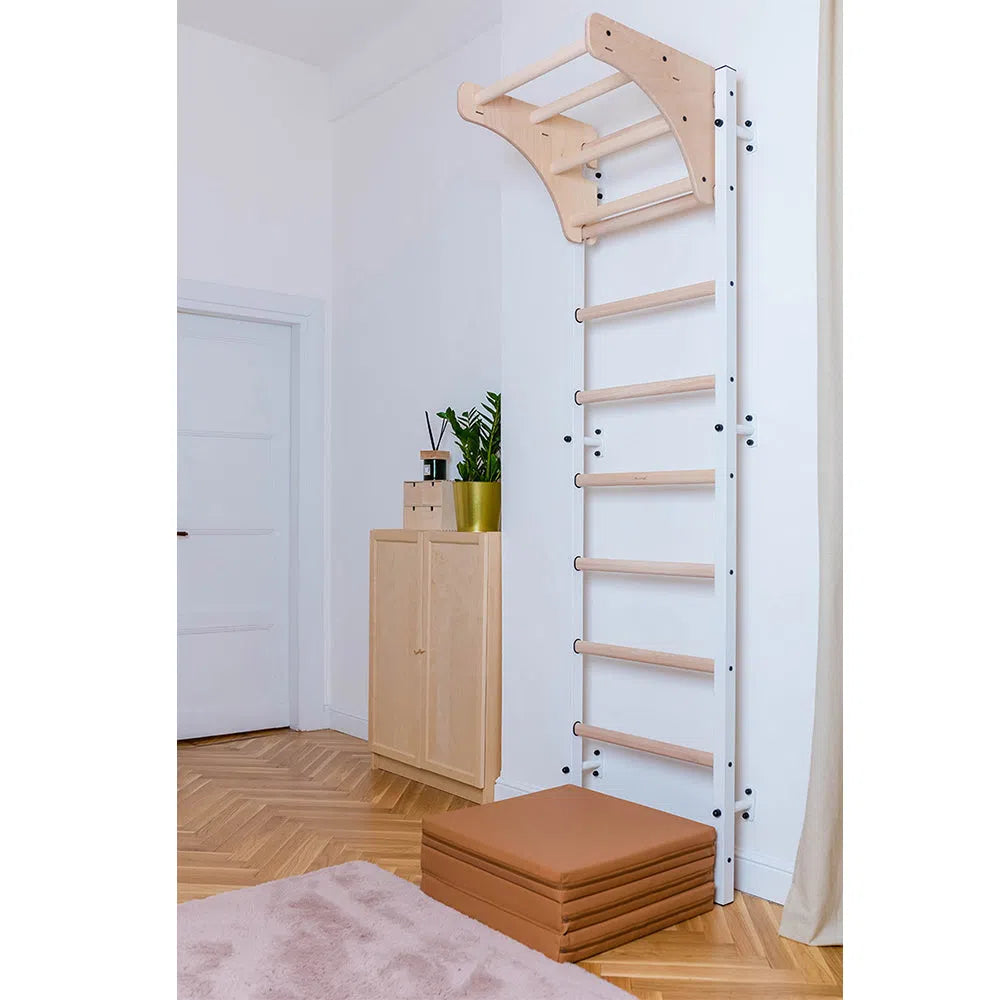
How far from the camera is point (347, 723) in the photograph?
14.8 feet

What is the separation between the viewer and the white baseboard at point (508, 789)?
311cm

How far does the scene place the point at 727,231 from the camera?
2.44 m

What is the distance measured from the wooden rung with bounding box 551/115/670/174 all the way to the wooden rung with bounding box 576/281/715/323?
0.39 meters

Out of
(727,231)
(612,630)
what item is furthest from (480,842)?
(727,231)

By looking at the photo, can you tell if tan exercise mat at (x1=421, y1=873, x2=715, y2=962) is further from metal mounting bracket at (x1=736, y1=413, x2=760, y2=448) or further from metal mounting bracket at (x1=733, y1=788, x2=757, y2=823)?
metal mounting bracket at (x1=736, y1=413, x2=760, y2=448)

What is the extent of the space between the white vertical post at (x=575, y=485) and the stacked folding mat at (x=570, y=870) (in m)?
0.36

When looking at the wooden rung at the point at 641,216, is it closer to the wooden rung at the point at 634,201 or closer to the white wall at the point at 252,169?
the wooden rung at the point at 634,201

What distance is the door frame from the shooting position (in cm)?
457

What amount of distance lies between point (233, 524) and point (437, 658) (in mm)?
1474

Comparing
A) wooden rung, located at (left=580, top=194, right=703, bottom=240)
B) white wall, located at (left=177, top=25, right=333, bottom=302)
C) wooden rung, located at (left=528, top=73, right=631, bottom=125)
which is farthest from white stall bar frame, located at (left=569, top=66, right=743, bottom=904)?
→ white wall, located at (left=177, top=25, right=333, bottom=302)

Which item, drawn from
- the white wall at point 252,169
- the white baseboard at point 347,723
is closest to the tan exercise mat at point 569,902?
the white baseboard at point 347,723

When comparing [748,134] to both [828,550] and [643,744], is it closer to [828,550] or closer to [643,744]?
[828,550]

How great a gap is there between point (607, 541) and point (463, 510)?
0.66 meters
